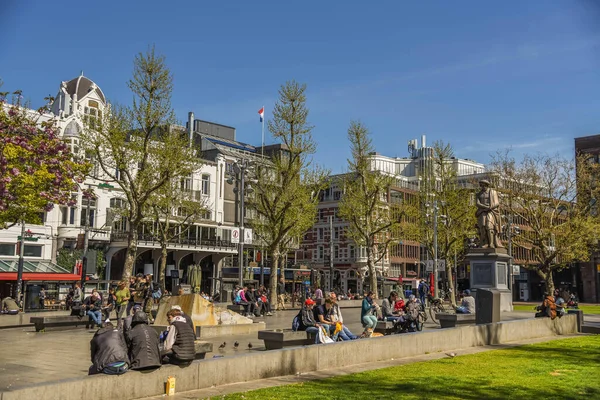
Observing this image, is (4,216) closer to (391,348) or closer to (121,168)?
(121,168)

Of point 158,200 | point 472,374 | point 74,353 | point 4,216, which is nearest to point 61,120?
point 158,200

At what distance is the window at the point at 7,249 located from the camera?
1792 inches

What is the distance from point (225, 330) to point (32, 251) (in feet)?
102

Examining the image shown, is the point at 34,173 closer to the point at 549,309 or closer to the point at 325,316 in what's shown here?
the point at 325,316

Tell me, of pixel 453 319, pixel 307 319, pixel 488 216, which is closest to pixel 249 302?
pixel 453 319

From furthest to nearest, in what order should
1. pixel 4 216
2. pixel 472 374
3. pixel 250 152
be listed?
pixel 250 152 < pixel 4 216 < pixel 472 374

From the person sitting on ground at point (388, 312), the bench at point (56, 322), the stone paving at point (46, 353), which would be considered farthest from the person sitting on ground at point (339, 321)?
the bench at point (56, 322)

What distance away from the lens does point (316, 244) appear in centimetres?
8500

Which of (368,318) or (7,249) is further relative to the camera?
(7,249)

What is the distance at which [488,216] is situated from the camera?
27.7 meters

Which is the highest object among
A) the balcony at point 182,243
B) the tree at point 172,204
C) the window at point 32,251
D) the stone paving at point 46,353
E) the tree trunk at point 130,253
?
the tree at point 172,204

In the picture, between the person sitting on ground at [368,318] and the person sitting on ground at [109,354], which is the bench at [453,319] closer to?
the person sitting on ground at [368,318]

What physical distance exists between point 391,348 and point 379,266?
220ft

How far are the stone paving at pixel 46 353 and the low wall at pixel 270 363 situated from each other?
8.64ft
